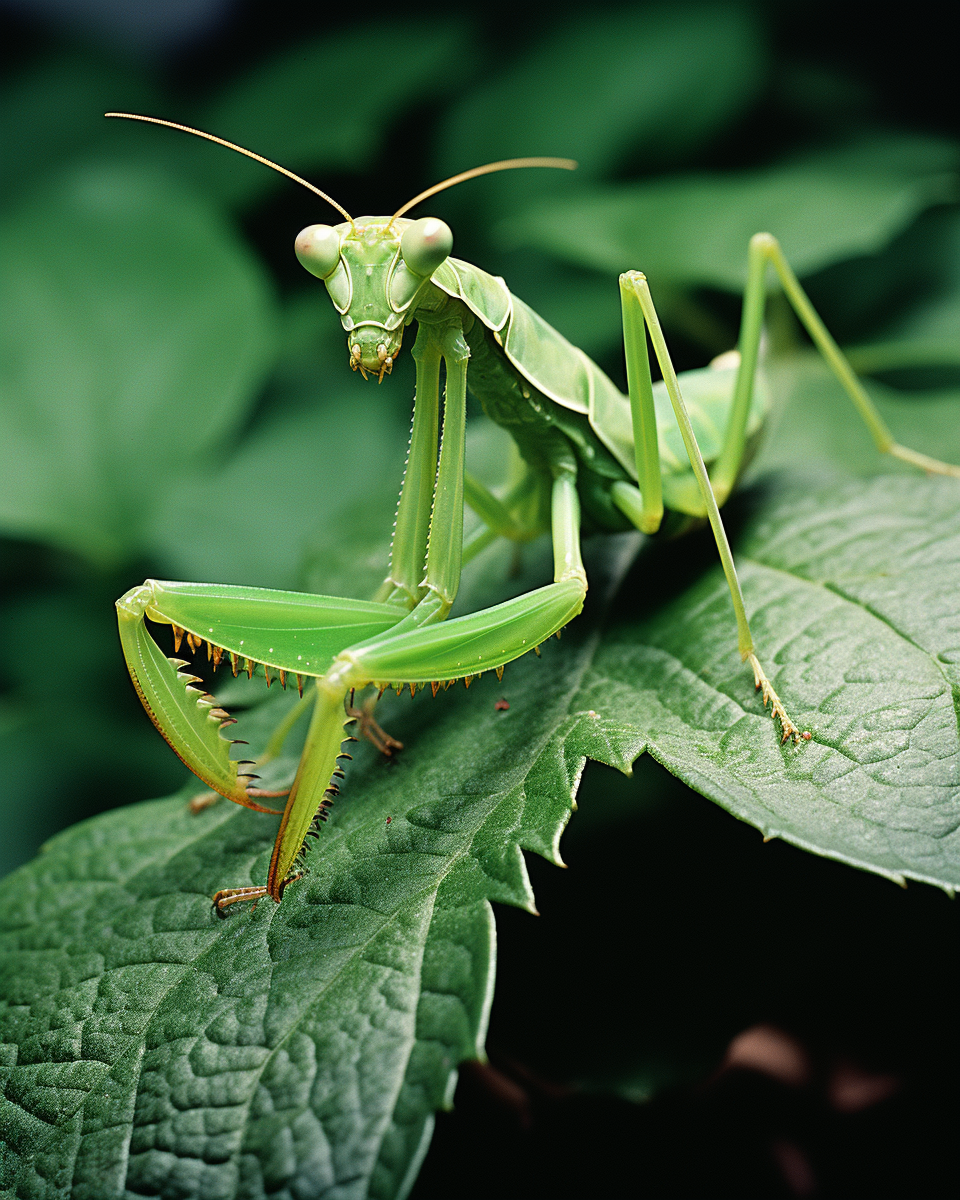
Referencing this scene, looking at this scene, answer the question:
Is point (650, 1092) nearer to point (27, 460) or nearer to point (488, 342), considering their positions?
point (488, 342)

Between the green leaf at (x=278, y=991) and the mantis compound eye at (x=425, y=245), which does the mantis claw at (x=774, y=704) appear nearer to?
the green leaf at (x=278, y=991)

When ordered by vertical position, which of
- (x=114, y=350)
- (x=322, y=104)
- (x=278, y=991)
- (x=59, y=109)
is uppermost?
(x=59, y=109)

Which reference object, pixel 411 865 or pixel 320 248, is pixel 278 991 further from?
pixel 320 248

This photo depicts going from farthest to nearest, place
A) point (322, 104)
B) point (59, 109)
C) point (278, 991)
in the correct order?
point (59, 109), point (322, 104), point (278, 991)

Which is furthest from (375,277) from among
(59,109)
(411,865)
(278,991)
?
(59,109)

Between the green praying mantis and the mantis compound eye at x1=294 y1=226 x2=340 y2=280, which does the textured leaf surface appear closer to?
the green praying mantis

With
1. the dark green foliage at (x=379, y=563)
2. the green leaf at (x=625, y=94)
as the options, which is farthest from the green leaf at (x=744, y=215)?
the green leaf at (x=625, y=94)

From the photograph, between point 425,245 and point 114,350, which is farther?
point 114,350

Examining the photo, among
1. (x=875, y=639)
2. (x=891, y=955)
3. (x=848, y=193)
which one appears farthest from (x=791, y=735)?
(x=848, y=193)
